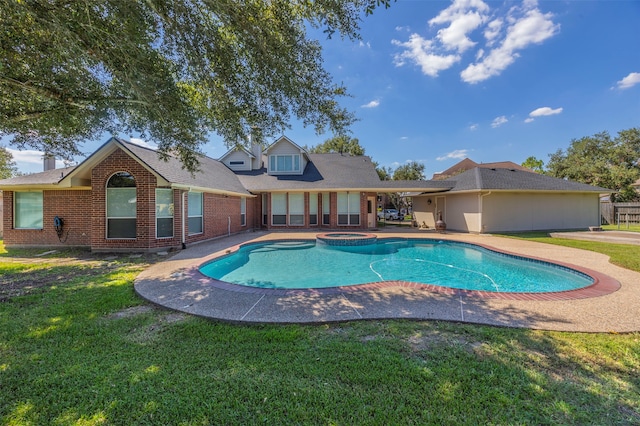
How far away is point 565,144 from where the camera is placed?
3828 centimetres

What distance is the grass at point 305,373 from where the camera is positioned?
2330 millimetres

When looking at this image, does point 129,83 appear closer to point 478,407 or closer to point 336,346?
point 336,346

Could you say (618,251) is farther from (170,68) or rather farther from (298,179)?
(298,179)

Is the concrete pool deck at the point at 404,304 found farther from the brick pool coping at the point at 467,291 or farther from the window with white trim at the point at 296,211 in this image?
the window with white trim at the point at 296,211

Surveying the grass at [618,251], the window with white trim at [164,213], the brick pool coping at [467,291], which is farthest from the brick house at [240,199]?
the brick pool coping at [467,291]

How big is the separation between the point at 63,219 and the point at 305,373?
46.8 feet

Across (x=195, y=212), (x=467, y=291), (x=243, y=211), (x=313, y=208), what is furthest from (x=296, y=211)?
(x=467, y=291)

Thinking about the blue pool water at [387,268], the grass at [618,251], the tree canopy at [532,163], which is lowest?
A: the blue pool water at [387,268]

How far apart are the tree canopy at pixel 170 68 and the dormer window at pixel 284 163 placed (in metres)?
12.8

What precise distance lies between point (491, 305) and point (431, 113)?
843 inches

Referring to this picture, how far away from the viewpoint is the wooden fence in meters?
21.7

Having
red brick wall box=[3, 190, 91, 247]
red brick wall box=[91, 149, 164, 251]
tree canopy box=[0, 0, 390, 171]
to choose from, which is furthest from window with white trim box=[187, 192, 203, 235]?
tree canopy box=[0, 0, 390, 171]

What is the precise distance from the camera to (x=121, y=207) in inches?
420

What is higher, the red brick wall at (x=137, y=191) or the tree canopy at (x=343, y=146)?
the tree canopy at (x=343, y=146)
